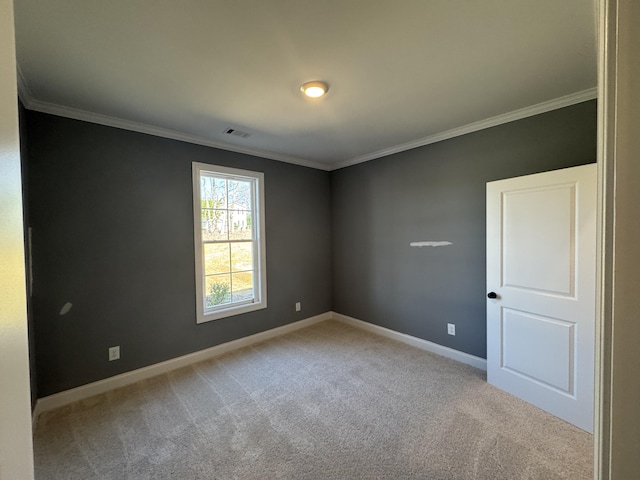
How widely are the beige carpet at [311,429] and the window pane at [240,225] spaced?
5.12 ft

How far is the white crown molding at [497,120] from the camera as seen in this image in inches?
87.1

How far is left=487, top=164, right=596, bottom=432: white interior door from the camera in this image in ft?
6.44

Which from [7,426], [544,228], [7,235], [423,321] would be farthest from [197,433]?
[544,228]

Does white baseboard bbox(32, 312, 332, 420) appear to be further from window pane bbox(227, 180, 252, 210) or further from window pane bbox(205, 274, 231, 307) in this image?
window pane bbox(227, 180, 252, 210)

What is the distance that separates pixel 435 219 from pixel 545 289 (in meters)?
1.28

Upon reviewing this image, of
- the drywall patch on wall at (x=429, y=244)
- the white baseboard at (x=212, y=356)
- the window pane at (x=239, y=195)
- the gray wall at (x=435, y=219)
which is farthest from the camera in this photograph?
the window pane at (x=239, y=195)

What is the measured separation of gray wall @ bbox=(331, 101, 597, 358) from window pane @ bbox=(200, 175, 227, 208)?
177cm

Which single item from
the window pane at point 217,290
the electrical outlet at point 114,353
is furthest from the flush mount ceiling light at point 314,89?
the electrical outlet at point 114,353

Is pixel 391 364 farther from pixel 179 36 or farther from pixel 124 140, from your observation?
pixel 124 140

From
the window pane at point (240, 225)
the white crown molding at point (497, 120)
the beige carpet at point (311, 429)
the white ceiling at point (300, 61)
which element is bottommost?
the beige carpet at point (311, 429)

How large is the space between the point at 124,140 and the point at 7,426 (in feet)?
9.44

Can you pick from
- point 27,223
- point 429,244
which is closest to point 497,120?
point 429,244

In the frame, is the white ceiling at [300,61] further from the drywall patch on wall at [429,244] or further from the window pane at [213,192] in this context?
the drywall patch on wall at [429,244]

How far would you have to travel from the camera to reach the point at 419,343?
3352mm
